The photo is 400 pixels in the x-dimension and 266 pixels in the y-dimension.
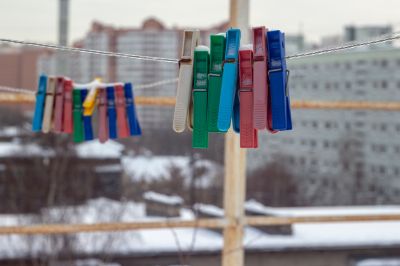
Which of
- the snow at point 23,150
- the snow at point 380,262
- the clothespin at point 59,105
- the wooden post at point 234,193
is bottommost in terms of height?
the snow at point 380,262

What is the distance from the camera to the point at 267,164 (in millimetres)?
13250

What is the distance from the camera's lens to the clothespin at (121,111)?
128 centimetres

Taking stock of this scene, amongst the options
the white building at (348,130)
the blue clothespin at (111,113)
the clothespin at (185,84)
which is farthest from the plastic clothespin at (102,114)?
the white building at (348,130)

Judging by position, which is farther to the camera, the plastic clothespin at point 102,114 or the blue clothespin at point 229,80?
the plastic clothespin at point 102,114

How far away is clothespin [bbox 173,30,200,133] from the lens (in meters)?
0.90

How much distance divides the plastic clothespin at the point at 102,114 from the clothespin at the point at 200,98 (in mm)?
404

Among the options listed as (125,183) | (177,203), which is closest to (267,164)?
(125,183)

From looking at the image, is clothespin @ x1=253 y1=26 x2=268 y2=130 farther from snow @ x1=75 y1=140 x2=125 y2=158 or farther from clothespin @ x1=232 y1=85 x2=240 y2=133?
snow @ x1=75 y1=140 x2=125 y2=158

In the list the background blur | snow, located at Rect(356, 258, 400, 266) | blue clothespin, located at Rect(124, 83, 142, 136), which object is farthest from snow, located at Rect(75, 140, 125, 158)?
blue clothespin, located at Rect(124, 83, 142, 136)

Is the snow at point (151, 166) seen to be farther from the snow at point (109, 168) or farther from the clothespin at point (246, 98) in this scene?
the clothespin at point (246, 98)

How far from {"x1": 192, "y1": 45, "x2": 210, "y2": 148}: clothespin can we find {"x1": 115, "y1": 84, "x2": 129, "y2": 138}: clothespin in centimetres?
39

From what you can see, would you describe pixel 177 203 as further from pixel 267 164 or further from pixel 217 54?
pixel 217 54

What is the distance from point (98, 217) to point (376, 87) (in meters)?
5.37

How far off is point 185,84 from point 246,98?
88 millimetres
